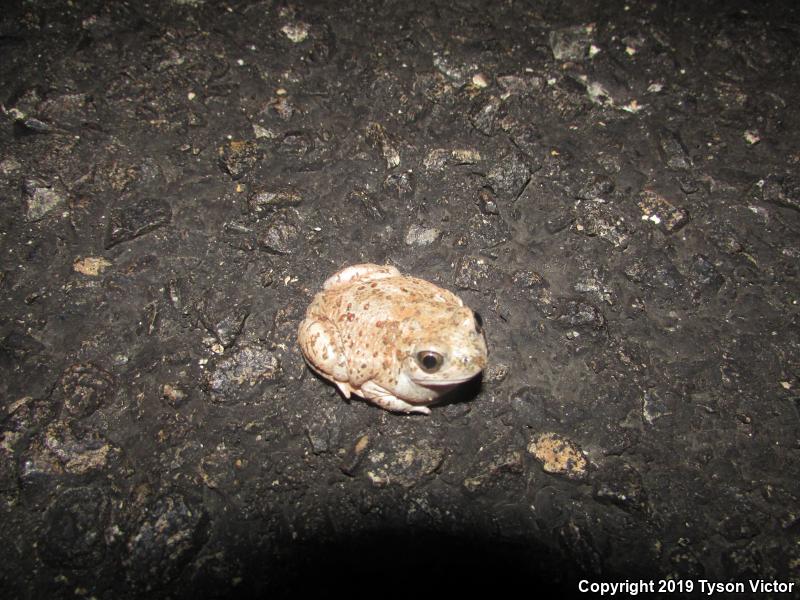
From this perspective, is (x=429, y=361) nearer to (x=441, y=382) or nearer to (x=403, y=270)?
(x=441, y=382)

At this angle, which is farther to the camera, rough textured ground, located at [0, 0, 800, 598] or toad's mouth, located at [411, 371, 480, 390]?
rough textured ground, located at [0, 0, 800, 598]

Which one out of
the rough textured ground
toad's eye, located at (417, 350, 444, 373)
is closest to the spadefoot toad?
toad's eye, located at (417, 350, 444, 373)

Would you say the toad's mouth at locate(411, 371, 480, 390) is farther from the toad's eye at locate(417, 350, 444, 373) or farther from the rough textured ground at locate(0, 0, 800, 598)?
the rough textured ground at locate(0, 0, 800, 598)

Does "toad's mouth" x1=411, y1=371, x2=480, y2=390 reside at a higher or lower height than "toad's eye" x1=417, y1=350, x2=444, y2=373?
lower

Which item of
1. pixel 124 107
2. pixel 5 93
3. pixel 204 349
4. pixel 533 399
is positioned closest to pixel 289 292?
pixel 204 349

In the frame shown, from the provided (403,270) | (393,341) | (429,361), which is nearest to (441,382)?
(429,361)
